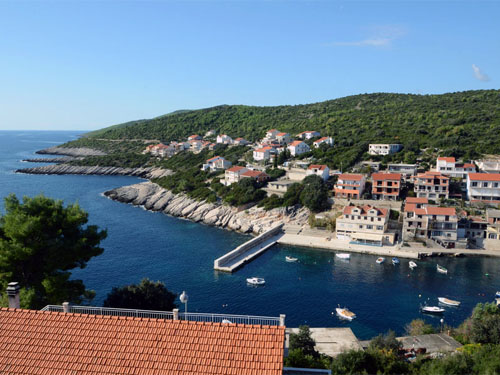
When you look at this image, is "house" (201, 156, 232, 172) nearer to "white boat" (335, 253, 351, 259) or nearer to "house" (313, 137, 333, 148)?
"house" (313, 137, 333, 148)

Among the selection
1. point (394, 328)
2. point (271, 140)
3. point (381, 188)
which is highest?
point (271, 140)

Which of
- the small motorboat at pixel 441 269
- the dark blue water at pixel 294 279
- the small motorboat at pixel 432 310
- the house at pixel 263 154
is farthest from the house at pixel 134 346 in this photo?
the house at pixel 263 154

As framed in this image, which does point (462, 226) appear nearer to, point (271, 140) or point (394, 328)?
point (394, 328)

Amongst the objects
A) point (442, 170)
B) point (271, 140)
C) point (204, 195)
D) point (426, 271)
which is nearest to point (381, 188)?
point (442, 170)

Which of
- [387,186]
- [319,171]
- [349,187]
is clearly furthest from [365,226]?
[319,171]

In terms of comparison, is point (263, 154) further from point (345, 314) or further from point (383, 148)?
point (345, 314)

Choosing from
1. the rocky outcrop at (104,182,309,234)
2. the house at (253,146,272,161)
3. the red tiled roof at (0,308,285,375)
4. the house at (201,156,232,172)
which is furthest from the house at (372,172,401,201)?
the red tiled roof at (0,308,285,375)
